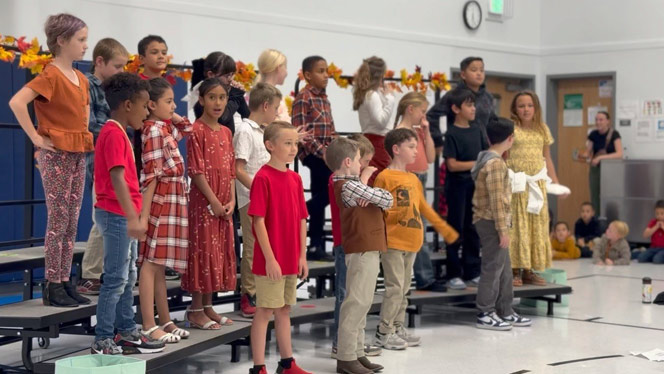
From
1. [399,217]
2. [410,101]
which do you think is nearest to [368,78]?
[410,101]

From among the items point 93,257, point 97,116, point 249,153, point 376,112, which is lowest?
point 93,257

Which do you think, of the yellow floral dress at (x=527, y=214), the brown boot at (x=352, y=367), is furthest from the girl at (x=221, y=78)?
the yellow floral dress at (x=527, y=214)

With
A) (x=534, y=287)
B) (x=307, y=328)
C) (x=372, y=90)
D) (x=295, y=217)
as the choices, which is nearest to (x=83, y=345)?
(x=307, y=328)

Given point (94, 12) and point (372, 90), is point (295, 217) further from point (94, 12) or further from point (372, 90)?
point (94, 12)

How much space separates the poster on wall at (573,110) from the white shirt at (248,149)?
8759 mm

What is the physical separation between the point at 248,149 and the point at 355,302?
108cm

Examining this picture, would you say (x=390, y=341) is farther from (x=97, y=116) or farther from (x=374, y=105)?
(x=97, y=116)

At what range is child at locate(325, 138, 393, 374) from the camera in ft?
16.9

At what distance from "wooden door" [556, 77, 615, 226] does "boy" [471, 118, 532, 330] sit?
696 centimetres

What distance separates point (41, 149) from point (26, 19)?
12.4 feet

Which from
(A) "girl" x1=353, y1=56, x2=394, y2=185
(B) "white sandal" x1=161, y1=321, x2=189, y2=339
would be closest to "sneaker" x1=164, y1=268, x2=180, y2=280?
(B) "white sandal" x1=161, y1=321, x2=189, y2=339

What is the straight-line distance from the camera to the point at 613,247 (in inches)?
424

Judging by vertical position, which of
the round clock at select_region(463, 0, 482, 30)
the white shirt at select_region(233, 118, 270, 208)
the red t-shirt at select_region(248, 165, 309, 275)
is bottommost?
the red t-shirt at select_region(248, 165, 309, 275)

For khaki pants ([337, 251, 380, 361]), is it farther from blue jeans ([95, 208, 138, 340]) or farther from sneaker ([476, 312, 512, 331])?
sneaker ([476, 312, 512, 331])
